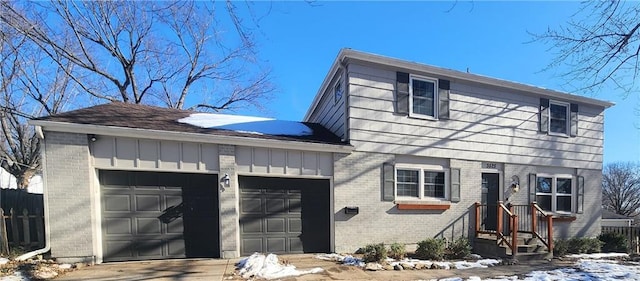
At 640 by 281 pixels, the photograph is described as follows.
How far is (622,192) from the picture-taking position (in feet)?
168

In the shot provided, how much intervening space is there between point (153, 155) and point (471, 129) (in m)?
8.99

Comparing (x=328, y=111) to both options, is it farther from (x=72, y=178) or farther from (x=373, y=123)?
(x=72, y=178)

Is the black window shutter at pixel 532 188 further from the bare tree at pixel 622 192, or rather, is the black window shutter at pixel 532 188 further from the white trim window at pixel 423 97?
the bare tree at pixel 622 192

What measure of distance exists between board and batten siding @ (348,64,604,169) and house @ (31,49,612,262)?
0.04 m

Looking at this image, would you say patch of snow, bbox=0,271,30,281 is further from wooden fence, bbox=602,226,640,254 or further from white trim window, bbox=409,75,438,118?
wooden fence, bbox=602,226,640,254

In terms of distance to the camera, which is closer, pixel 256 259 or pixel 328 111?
pixel 256 259

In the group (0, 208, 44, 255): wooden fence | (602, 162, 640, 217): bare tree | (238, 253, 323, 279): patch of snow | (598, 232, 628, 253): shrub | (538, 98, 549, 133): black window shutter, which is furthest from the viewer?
(602, 162, 640, 217): bare tree

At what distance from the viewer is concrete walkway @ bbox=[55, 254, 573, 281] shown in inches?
237

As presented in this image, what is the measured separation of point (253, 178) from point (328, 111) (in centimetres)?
394

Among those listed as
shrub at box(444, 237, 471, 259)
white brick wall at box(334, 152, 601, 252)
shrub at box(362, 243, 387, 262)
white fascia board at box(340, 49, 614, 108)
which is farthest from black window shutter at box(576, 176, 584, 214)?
shrub at box(362, 243, 387, 262)

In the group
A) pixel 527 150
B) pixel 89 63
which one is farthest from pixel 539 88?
pixel 89 63

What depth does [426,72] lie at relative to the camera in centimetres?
941

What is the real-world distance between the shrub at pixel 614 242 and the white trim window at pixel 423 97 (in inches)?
307

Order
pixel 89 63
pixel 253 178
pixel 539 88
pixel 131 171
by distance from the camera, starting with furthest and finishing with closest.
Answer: pixel 89 63
pixel 539 88
pixel 253 178
pixel 131 171
